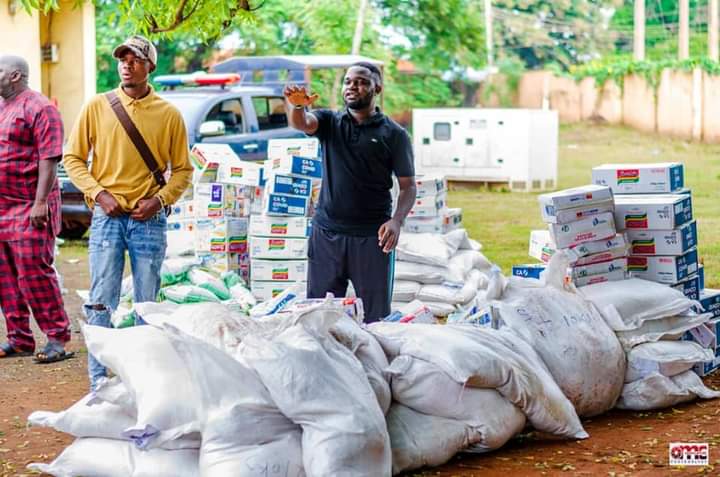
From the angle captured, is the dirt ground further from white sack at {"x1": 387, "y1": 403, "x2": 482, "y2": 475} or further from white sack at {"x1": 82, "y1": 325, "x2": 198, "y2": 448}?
white sack at {"x1": 82, "y1": 325, "x2": 198, "y2": 448}

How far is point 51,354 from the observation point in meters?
7.70

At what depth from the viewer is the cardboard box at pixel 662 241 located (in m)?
6.95

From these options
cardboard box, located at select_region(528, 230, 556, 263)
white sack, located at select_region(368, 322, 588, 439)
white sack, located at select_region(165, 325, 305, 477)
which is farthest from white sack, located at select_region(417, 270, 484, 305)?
white sack, located at select_region(165, 325, 305, 477)

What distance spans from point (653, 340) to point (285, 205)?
3.69 m

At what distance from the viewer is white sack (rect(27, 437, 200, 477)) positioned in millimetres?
4695

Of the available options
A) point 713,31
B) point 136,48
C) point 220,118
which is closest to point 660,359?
point 136,48

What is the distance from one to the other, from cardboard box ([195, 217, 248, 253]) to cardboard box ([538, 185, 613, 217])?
3.48m

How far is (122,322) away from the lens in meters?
7.35

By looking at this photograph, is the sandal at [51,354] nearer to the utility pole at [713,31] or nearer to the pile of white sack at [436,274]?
the pile of white sack at [436,274]

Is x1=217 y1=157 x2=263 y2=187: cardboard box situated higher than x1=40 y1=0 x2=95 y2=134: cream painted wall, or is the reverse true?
x1=40 y1=0 x2=95 y2=134: cream painted wall

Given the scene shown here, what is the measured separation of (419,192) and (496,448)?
194 inches

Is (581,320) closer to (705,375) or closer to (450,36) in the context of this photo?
(705,375)

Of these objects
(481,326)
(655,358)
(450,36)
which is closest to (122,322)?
(481,326)

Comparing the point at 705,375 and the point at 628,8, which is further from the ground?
the point at 628,8
